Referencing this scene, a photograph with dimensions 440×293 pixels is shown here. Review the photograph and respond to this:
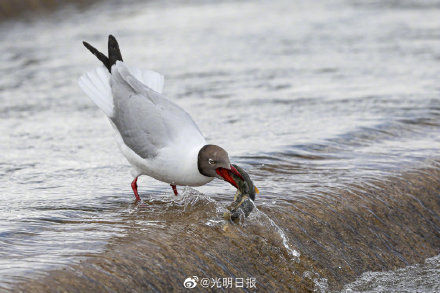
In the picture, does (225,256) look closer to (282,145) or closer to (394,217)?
(394,217)

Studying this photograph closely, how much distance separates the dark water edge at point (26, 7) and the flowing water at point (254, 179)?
6305 mm

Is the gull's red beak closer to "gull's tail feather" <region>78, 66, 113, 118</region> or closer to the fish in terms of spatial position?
the fish

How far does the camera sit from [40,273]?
4070mm

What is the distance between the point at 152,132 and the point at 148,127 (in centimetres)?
7

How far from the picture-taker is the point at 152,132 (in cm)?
520

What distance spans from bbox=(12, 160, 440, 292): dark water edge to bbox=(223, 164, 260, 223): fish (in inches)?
3.1

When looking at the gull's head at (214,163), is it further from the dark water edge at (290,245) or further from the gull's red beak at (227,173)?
the dark water edge at (290,245)

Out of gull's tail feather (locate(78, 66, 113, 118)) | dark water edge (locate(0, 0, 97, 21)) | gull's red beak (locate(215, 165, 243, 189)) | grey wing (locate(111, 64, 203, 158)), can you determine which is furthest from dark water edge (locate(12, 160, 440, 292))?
dark water edge (locate(0, 0, 97, 21))

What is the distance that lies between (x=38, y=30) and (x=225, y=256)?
1467 centimetres

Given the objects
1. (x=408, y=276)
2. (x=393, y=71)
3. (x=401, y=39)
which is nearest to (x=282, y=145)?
(x=408, y=276)

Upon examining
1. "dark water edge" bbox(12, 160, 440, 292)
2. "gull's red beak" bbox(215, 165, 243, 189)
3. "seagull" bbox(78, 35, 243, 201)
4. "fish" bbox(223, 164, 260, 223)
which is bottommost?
"dark water edge" bbox(12, 160, 440, 292)

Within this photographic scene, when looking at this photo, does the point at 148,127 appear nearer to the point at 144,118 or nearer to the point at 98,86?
the point at 144,118

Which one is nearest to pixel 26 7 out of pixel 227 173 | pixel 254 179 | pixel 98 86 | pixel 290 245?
pixel 98 86

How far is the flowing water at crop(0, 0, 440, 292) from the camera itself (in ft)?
15.1
